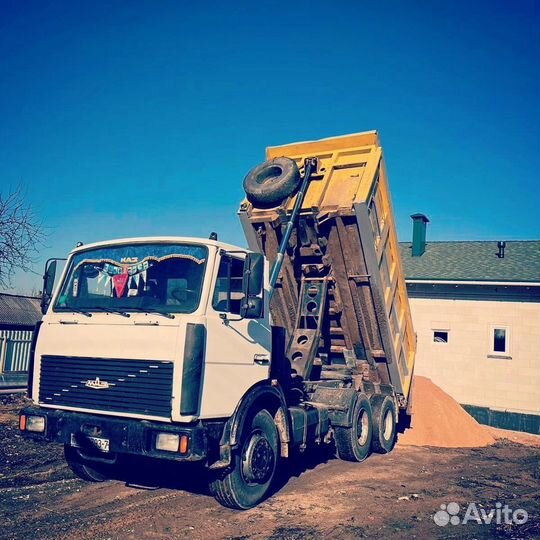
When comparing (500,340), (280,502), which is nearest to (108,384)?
(280,502)

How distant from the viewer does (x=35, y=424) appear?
5.66m

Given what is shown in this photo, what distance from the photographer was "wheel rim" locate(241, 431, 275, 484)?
5.67 metres

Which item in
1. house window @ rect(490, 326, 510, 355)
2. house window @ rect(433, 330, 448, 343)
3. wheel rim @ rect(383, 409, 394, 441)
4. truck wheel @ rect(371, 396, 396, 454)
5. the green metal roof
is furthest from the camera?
house window @ rect(433, 330, 448, 343)

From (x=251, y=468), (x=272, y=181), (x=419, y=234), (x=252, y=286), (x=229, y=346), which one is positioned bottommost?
(x=251, y=468)

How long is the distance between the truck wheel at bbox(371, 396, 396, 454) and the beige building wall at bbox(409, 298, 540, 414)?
7.42 metres

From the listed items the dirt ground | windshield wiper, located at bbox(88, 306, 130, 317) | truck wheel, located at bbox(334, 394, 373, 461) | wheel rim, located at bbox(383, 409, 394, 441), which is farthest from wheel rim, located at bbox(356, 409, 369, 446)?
windshield wiper, located at bbox(88, 306, 130, 317)

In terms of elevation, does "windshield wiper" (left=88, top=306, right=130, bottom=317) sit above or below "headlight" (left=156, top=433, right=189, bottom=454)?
above

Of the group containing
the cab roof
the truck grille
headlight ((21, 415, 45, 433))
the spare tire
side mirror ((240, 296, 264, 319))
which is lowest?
headlight ((21, 415, 45, 433))

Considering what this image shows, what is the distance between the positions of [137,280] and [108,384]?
1164 millimetres

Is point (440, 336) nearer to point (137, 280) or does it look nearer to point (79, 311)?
point (137, 280)

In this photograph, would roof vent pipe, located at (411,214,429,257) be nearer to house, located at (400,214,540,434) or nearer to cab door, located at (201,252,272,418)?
house, located at (400,214,540,434)

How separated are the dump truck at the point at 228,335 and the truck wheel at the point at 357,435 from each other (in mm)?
24

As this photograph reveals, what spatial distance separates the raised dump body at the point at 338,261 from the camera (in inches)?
316

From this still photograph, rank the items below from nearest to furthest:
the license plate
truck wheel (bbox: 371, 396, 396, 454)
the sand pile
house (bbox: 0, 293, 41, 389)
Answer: the license plate
truck wheel (bbox: 371, 396, 396, 454)
the sand pile
house (bbox: 0, 293, 41, 389)
